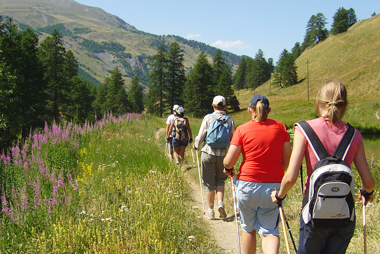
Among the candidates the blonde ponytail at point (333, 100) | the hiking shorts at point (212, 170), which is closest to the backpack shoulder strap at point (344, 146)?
the blonde ponytail at point (333, 100)

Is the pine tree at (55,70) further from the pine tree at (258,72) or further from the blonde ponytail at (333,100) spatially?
the pine tree at (258,72)

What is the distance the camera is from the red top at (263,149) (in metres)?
3.48

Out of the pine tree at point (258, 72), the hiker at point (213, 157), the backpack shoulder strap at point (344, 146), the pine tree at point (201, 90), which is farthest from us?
the pine tree at point (258, 72)

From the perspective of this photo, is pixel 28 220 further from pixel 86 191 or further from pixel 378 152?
pixel 378 152

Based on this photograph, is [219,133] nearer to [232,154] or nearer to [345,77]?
[232,154]

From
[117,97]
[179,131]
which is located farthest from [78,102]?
[179,131]

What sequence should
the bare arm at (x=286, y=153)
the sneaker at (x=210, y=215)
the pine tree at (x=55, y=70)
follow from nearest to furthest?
the bare arm at (x=286, y=153)
the sneaker at (x=210, y=215)
the pine tree at (x=55, y=70)

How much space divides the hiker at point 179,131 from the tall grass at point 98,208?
701mm

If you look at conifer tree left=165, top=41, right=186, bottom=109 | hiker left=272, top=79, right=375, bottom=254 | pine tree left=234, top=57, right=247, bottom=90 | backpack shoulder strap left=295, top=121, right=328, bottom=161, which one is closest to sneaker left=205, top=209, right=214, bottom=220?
hiker left=272, top=79, right=375, bottom=254

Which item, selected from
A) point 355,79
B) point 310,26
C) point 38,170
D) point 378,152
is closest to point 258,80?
point 310,26

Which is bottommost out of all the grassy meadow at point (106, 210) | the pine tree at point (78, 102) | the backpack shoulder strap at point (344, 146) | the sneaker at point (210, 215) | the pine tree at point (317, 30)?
the pine tree at point (78, 102)

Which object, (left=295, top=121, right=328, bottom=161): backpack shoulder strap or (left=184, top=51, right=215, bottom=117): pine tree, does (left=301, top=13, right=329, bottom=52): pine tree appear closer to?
(left=184, top=51, right=215, bottom=117): pine tree

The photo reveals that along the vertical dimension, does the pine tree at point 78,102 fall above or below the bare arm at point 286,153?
below

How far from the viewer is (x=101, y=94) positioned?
86.2m
